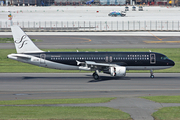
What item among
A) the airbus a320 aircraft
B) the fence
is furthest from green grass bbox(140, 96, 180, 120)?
the fence

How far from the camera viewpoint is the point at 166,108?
29.1 metres

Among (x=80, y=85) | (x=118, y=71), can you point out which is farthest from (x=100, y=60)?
(x=80, y=85)

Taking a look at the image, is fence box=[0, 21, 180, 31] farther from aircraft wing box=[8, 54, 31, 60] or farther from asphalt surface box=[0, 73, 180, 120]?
aircraft wing box=[8, 54, 31, 60]

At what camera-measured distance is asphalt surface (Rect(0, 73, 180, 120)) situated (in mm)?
30812

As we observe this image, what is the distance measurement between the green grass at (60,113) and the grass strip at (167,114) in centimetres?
280

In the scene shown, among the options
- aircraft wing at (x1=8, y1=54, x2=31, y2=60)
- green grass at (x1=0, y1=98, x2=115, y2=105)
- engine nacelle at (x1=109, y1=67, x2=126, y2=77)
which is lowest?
green grass at (x1=0, y1=98, x2=115, y2=105)

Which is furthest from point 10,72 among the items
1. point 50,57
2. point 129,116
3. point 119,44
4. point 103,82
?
point 119,44

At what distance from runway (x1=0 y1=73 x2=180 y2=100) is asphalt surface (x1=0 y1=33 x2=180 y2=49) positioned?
1159 inches

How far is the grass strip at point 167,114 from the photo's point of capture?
26070mm

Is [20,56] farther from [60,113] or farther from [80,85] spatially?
[60,113]

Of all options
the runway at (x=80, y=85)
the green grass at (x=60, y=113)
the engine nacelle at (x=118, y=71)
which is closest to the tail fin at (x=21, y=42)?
the runway at (x=80, y=85)

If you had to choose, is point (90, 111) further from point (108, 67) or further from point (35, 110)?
point (108, 67)

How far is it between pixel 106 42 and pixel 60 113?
195 ft

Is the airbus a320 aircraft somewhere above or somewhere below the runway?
above
